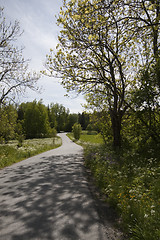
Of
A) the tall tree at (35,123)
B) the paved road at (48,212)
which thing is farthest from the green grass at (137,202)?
the tall tree at (35,123)

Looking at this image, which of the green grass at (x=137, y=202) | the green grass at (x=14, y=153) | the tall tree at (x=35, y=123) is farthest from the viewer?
the tall tree at (x=35, y=123)

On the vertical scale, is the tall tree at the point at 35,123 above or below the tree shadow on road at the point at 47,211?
above

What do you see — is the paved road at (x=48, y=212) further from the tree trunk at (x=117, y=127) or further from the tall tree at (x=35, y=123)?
the tall tree at (x=35, y=123)

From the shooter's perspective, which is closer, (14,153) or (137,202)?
(137,202)

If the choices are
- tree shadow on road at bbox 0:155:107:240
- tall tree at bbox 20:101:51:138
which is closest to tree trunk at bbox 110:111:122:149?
tree shadow on road at bbox 0:155:107:240

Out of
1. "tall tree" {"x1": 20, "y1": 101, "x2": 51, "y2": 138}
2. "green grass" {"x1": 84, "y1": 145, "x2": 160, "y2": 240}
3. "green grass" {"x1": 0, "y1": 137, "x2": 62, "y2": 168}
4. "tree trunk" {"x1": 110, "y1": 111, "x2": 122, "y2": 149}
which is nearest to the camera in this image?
"green grass" {"x1": 84, "y1": 145, "x2": 160, "y2": 240}

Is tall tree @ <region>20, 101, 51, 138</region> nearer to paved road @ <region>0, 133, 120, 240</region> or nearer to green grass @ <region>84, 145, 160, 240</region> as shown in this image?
paved road @ <region>0, 133, 120, 240</region>

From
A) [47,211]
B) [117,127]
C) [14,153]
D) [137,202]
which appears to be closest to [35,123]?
[14,153]

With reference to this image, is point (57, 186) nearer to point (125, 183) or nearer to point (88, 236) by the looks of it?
point (125, 183)

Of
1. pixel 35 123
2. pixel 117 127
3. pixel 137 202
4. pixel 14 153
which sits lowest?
pixel 14 153

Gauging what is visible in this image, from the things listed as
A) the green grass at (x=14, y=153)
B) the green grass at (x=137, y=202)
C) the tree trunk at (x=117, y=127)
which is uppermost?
the tree trunk at (x=117, y=127)

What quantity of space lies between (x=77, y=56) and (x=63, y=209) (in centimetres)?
965

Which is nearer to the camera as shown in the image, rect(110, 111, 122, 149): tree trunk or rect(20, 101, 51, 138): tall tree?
rect(110, 111, 122, 149): tree trunk

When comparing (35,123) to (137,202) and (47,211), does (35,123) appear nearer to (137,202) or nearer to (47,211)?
(47,211)
